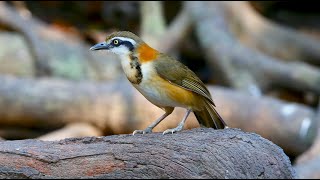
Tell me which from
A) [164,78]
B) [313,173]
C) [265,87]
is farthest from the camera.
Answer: [265,87]

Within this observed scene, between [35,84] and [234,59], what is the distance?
2175 millimetres

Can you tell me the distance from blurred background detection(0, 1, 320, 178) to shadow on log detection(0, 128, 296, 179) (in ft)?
9.47

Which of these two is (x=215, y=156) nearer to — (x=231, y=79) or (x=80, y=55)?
(x=231, y=79)

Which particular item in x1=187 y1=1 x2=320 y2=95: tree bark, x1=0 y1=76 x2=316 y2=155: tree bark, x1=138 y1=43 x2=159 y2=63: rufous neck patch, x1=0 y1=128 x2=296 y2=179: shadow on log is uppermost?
x1=138 y1=43 x2=159 y2=63: rufous neck patch

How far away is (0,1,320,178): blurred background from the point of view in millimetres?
7578

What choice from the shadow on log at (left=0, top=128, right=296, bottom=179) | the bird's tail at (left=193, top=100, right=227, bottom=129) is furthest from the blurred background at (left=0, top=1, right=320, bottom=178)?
the shadow on log at (left=0, top=128, right=296, bottom=179)

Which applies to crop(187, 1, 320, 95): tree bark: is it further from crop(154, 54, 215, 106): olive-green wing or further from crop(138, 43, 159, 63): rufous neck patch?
crop(138, 43, 159, 63): rufous neck patch

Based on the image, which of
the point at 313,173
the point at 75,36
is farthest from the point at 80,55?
the point at 313,173

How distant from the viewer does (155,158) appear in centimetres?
347

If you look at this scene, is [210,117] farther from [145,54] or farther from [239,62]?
[239,62]

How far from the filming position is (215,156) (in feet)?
11.1

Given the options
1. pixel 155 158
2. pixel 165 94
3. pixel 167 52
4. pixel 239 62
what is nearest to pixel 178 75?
pixel 165 94

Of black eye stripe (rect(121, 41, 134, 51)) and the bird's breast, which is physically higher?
black eye stripe (rect(121, 41, 134, 51))

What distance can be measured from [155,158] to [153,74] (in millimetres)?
893
